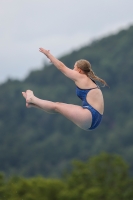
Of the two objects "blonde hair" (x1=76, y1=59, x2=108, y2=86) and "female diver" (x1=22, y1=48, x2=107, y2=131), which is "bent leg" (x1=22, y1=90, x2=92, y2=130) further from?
"blonde hair" (x1=76, y1=59, x2=108, y2=86)

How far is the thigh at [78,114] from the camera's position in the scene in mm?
17734

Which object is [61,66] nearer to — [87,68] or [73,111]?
[87,68]

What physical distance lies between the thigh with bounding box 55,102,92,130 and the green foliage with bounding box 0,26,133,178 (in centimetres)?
7679

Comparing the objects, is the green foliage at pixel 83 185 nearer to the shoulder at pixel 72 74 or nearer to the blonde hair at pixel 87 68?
the blonde hair at pixel 87 68

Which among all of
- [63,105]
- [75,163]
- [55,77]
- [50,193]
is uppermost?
[55,77]

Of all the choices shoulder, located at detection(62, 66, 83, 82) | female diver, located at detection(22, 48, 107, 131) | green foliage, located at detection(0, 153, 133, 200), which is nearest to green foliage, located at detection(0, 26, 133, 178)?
green foliage, located at detection(0, 153, 133, 200)

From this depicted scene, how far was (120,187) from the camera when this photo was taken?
166 feet

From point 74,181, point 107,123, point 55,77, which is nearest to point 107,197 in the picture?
point 74,181

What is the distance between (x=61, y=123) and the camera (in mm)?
120750

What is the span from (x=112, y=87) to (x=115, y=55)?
36.8 feet

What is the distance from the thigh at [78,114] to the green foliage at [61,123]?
7679 centimetres

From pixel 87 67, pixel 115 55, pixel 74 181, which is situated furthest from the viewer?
pixel 115 55

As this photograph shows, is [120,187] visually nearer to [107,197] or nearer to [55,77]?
[107,197]

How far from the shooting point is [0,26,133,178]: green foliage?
106 metres
